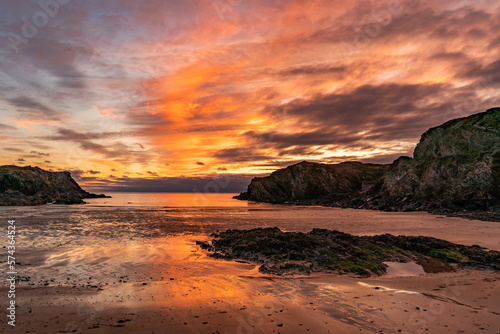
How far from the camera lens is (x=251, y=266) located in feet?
55.6

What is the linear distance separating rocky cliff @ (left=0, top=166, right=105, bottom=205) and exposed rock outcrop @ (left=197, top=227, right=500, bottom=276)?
93724 millimetres

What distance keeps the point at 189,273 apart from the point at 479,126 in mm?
85712

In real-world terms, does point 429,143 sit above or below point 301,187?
above

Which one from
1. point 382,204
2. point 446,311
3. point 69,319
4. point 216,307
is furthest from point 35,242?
point 382,204

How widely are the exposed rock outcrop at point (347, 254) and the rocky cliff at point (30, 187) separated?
307ft

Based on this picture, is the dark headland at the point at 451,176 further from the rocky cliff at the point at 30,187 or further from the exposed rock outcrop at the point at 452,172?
the rocky cliff at the point at 30,187

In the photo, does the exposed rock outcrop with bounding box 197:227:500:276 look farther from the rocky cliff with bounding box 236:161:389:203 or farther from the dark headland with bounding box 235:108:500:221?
the rocky cliff with bounding box 236:161:389:203

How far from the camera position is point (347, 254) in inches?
687

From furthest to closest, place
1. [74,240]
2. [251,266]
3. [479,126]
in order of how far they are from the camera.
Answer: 1. [479,126]
2. [74,240]
3. [251,266]

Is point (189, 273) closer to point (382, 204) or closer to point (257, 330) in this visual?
point (257, 330)

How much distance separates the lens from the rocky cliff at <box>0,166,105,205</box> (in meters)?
87.1

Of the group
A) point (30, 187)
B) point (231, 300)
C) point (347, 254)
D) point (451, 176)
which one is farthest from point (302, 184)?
point (231, 300)

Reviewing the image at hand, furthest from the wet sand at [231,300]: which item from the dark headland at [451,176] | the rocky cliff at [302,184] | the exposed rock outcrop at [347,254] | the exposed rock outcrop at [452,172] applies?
the rocky cliff at [302,184]

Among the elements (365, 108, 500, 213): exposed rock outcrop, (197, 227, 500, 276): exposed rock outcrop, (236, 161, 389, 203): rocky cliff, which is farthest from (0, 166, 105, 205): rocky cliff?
(365, 108, 500, 213): exposed rock outcrop
